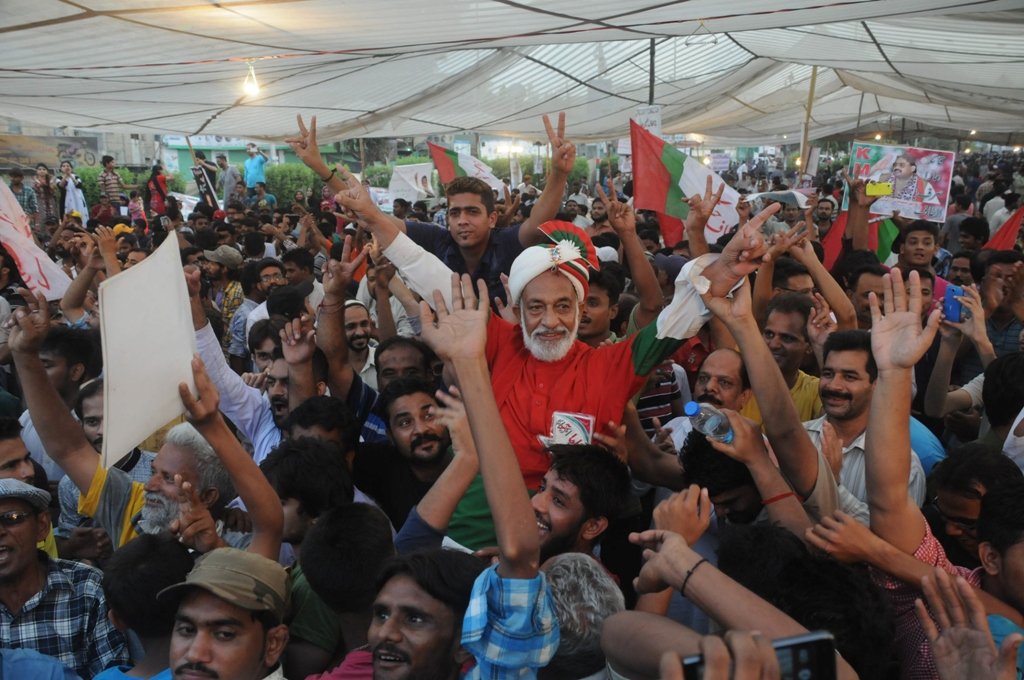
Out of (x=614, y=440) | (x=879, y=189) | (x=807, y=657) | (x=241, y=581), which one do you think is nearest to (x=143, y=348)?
(x=241, y=581)

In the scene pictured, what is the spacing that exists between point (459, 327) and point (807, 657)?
48.1 inches

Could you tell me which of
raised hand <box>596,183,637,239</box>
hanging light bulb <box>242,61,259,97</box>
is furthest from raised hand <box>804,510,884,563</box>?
hanging light bulb <box>242,61,259,97</box>

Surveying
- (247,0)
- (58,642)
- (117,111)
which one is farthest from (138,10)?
(117,111)

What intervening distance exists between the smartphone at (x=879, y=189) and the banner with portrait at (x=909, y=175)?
9cm

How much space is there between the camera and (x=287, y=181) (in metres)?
26.3

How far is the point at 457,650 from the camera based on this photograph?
6.29 ft

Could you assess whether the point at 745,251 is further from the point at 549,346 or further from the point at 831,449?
the point at 549,346

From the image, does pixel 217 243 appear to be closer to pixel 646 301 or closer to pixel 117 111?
pixel 117 111

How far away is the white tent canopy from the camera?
A: 5.35 metres

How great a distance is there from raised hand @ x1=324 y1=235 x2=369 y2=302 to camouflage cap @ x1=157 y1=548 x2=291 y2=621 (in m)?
1.63

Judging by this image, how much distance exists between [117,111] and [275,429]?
26.3 feet

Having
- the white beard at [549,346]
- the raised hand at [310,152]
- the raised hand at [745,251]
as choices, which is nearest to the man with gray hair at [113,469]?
the white beard at [549,346]

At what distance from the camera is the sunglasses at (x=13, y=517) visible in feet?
8.02

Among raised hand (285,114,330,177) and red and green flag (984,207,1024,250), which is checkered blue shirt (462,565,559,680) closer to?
raised hand (285,114,330,177)
